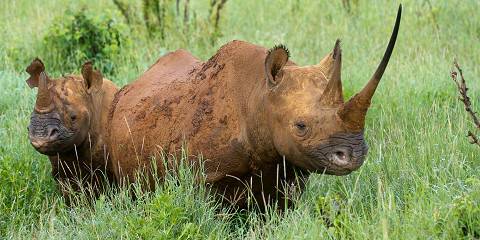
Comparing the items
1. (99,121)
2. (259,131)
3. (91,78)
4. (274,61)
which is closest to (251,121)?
(259,131)

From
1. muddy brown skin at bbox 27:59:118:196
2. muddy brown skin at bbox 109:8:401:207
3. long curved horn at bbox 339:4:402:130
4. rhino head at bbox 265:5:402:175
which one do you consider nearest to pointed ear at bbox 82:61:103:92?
muddy brown skin at bbox 27:59:118:196

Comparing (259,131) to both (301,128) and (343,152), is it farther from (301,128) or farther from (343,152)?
(343,152)

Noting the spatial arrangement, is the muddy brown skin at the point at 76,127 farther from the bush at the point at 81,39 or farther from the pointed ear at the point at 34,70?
the bush at the point at 81,39

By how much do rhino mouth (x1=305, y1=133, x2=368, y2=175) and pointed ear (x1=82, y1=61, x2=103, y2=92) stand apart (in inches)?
102

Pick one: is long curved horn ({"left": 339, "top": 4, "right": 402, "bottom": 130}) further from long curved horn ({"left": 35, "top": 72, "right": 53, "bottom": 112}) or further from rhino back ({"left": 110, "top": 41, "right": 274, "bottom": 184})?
long curved horn ({"left": 35, "top": 72, "right": 53, "bottom": 112})

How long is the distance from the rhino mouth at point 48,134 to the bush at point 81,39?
135 inches

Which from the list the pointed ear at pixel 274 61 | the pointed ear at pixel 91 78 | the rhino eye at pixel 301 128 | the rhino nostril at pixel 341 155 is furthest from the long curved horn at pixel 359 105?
the pointed ear at pixel 91 78

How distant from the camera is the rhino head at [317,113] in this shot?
5.58 meters

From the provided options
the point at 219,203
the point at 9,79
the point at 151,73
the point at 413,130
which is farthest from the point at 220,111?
the point at 9,79

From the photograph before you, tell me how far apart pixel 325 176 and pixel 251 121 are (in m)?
1.10

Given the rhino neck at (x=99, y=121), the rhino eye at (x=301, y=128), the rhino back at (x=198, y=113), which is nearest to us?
the rhino eye at (x=301, y=128)

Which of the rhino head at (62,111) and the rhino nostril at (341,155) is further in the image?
the rhino head at (62,111)

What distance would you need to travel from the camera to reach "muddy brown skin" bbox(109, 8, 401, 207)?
564cm

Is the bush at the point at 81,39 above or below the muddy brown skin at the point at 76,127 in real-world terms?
above
